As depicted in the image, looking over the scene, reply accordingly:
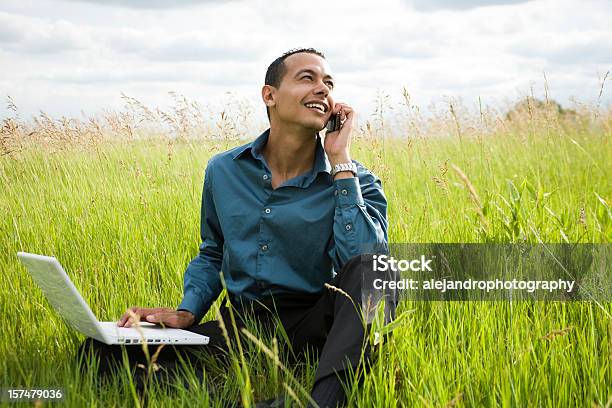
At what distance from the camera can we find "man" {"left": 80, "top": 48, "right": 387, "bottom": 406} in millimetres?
2836

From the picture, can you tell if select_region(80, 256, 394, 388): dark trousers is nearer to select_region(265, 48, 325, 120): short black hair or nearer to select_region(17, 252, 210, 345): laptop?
select_region(17, 252, 210, 345): laptop

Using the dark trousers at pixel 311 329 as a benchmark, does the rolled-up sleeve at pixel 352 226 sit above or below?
above

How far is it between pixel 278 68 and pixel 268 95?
135 millimetres

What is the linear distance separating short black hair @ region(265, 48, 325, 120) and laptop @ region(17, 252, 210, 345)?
3.81 ft

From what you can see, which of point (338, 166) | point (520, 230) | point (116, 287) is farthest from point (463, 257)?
point (116, 287)

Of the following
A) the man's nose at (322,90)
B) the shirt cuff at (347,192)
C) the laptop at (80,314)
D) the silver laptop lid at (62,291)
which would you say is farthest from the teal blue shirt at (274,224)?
the silver laptop lid at (62,291)

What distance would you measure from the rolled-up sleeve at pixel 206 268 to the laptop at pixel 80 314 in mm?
227

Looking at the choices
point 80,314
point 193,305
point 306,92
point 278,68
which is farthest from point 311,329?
point 278,68

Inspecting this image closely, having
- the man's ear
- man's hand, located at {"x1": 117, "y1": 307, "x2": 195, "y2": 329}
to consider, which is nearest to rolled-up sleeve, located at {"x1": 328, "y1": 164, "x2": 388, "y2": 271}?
the man's ear

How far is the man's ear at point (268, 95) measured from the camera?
318 cm

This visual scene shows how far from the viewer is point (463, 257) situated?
3.69 meters

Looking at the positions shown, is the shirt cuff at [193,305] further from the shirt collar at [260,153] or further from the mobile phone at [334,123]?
the mobile phone at [334,123]

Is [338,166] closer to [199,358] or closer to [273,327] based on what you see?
[273,327]

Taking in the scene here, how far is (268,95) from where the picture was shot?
3197 mm
